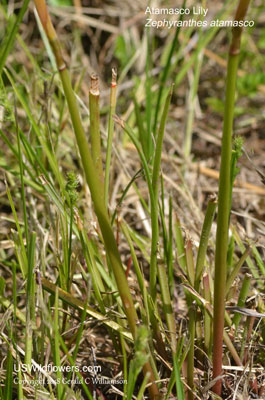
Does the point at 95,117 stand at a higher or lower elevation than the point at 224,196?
higher

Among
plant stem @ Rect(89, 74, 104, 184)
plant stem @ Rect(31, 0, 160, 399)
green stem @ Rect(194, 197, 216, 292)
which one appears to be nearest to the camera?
plant stem @ Rect(31, 0, 160, 399)

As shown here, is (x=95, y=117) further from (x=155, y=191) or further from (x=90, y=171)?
(x=155, y=191)

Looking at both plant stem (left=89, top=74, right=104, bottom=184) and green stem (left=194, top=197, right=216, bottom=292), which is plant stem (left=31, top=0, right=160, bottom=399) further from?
green stem (left=194, top=197, right=216, bottom=292)

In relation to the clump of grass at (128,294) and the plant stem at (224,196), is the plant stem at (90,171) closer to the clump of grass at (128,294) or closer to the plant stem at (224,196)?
the clump of grass at (128,294)

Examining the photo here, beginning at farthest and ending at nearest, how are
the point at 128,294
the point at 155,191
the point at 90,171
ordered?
the point at 155,191
the point at 128,294
the point at 90,171

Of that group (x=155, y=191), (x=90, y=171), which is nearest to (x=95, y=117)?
(x=90, y=171)

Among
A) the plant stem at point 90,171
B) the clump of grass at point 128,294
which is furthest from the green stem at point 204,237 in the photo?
the plant stem at point 90,171

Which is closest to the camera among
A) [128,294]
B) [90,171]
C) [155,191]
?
[90,171]

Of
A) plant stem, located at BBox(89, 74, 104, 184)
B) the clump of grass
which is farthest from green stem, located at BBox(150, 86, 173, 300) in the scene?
plant stem, located at BBox(89, 74, 104, 184)

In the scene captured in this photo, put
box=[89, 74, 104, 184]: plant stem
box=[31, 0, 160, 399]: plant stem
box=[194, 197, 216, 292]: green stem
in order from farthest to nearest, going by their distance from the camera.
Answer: box=[194, 197, 216, 292]: green stem, box=[89, 74, 104, 184]: plant stem, box=[31, 0, 160, 399]: plant stem
